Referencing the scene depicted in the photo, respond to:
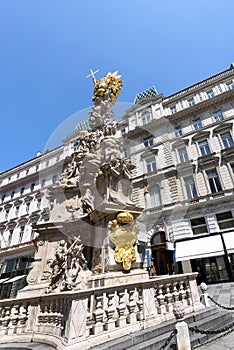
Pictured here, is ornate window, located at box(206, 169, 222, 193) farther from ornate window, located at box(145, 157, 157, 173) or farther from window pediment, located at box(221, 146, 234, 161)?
ornate window, located at box(145, 157, 157, 173)

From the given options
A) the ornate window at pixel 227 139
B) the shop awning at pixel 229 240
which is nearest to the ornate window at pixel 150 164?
the ornate window at pixel 227 139

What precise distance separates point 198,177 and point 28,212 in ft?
82.5

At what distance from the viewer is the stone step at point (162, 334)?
3.29 m

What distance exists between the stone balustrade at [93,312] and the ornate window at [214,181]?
1546 centimetres

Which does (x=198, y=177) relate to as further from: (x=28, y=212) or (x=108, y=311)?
(x=28, y=212)

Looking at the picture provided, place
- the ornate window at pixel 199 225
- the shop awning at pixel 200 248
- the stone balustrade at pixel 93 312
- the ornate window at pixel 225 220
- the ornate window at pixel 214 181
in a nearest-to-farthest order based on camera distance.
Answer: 1. the stone balustrade at pixel 93 312
2. the shop awning at pixel 200 248
3. the ornate window at pixel 225 220
4. the ornate window at pixel 199 225
5. the ornate window at pixel 214 181

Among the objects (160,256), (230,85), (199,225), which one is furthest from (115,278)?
(230,85)

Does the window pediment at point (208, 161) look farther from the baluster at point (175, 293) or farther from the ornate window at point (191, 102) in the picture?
the baluster at point (175, 293)

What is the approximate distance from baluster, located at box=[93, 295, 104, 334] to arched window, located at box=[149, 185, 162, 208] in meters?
18.2

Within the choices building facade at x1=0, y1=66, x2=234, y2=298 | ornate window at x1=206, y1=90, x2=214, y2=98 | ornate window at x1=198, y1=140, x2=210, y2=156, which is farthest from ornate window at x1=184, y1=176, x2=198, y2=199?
ornate window at x1=206, y1=90, x2=214, y2=98

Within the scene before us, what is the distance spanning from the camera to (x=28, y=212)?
30.6 meters

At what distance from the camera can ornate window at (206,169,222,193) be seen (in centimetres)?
1927

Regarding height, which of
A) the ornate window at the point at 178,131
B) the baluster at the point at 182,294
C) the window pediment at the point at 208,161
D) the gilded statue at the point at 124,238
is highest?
the ornate window at the point at 178,131

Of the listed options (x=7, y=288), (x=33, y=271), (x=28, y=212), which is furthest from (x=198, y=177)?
(x=28, y=212)
